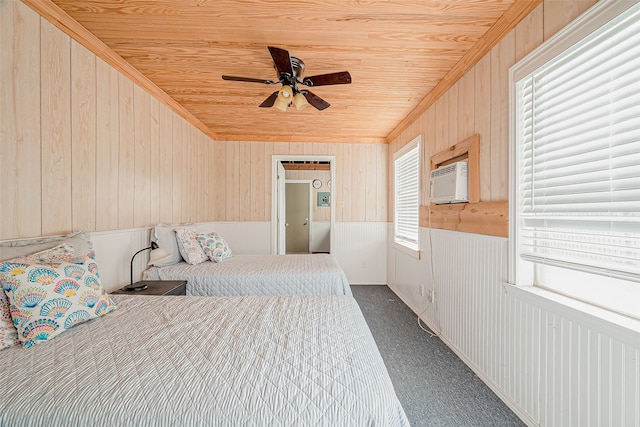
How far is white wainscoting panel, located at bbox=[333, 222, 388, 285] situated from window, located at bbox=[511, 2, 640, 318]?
2.70 m

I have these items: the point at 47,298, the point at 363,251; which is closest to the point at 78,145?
the point at 47,298

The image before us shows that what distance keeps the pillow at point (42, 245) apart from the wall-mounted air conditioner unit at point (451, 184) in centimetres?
255

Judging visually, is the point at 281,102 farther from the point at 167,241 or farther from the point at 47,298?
the point at 47,298

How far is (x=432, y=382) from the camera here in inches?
71.6

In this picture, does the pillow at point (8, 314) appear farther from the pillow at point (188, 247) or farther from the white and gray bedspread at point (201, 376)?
the pillow at point (188, 247)

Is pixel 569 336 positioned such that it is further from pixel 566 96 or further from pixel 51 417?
pixel 51 417

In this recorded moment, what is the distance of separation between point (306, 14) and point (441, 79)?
141cm

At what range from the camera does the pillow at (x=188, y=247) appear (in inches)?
99.4

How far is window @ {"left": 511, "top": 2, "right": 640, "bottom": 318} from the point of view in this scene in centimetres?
104

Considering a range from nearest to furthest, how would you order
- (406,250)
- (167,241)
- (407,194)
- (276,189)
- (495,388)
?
1. (495,388)
2. (167,241)
3. (406,250)
4. (407,194)
5. (276,189)

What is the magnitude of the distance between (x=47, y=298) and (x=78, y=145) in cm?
112

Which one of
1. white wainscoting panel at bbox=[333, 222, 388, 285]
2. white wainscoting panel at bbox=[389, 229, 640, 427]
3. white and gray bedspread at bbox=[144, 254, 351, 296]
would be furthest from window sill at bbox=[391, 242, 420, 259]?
white and gray bedspread at bbox=[144, 254, 351, 296]

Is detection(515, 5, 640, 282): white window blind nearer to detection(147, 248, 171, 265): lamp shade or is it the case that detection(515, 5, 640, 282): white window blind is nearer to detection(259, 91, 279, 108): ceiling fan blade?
detection(259, 91, 279, 108): ceiling fan blade

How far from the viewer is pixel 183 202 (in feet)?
10.3
